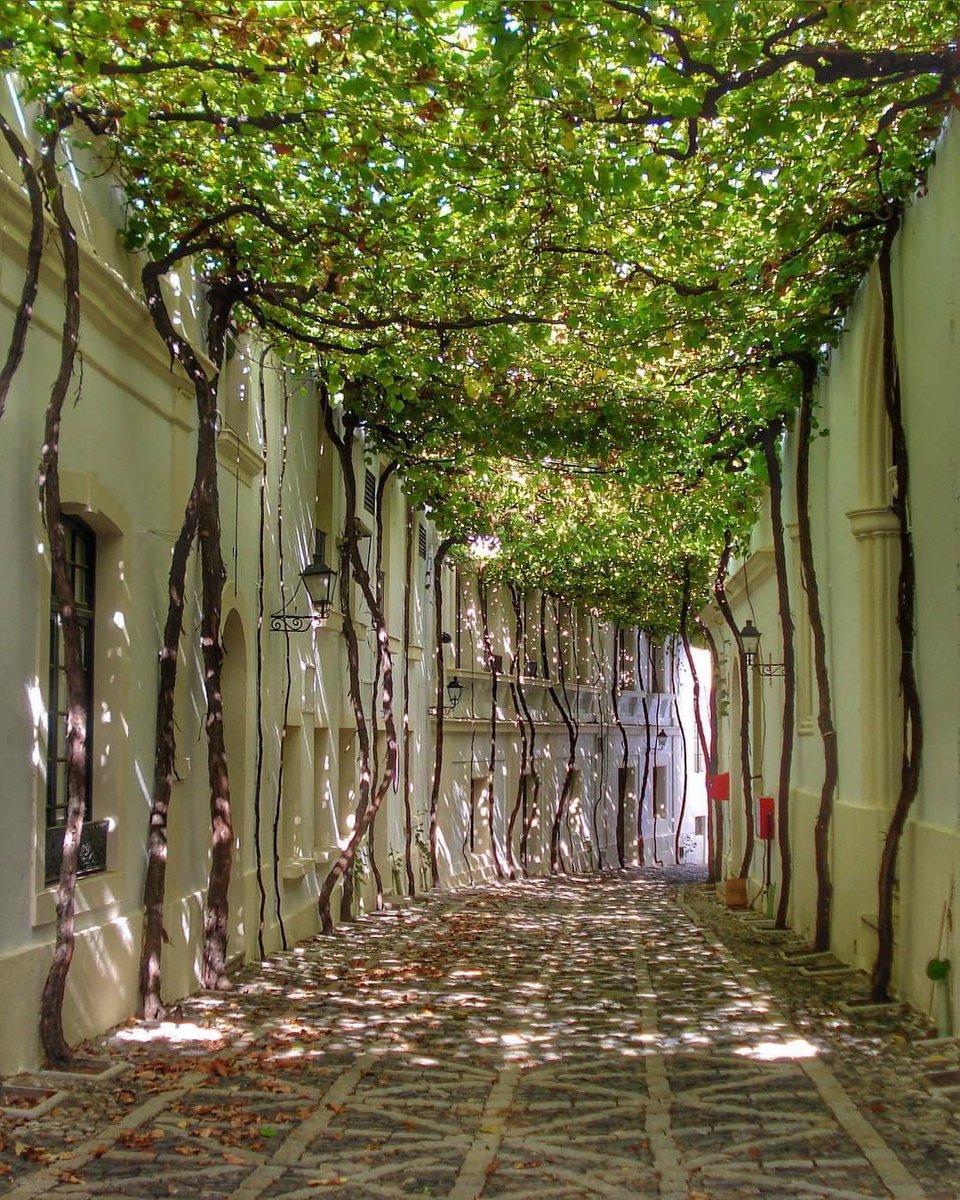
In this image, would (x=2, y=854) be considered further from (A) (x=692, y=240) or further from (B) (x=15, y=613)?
(A) (x=692, y=240)

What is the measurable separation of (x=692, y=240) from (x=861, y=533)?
3.01 m

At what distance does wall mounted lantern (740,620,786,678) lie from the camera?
Result: 18016 mm

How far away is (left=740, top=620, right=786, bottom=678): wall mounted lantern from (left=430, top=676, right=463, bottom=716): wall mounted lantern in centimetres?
560

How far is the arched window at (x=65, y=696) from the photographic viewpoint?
28.8 ft

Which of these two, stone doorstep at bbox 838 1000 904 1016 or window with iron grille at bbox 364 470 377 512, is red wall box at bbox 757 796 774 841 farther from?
window with iron grille at bbox 364 470 377 512

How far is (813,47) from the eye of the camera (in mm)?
7758

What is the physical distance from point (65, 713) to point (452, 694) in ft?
52.8

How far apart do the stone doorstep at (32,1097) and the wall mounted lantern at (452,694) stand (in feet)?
56.0

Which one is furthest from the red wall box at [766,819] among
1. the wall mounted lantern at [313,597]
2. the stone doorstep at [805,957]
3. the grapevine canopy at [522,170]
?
the wall mounted lantern at [313,597]

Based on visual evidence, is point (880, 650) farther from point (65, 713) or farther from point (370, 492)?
point (370, 492)

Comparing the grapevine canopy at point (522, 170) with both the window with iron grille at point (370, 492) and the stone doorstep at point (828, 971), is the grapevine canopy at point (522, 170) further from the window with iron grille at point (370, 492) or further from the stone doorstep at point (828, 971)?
the stone doorstep at point (828, 971)

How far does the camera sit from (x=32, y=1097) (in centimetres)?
714

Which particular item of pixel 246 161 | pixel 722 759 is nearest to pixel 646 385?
pixel 246 161

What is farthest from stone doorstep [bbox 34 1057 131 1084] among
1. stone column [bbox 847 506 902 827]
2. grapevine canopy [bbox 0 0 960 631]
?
stone column [bbox 847 506 902 827]
